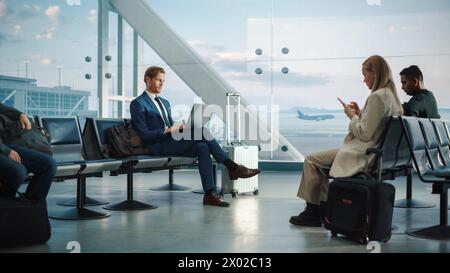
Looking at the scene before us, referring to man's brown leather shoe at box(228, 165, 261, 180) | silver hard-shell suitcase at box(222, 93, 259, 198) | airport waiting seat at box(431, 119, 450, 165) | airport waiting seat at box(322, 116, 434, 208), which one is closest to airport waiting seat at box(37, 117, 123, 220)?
man's brown leather shoe at box(228, 165, 261, 180)

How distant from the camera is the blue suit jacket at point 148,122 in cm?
524

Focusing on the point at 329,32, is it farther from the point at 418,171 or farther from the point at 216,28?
the point at 418,171

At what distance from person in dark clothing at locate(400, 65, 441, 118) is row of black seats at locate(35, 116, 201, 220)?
228 cm

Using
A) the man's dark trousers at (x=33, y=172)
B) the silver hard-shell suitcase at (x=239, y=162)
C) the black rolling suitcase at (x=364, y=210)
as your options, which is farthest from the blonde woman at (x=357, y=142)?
the man's dark trousers at (x=33, y=172)

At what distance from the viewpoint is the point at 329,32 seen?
8547 mm

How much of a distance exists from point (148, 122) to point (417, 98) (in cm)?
256

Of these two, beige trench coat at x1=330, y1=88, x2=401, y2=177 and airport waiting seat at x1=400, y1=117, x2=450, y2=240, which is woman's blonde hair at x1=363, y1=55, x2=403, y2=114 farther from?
airport waiting seat at x1=400, y1=117, x2=450, y2=240

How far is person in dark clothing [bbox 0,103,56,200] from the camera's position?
10.9 feet

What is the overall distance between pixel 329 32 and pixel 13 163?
623cm

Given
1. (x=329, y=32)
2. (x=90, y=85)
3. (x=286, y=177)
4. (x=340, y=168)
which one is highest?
(x=329, y=32)

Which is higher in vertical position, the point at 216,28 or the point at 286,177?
the point at 216,28

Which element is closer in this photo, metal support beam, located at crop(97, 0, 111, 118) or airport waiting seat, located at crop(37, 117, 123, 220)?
airport waiting seat, located at crop(37, 117, 123, 220)

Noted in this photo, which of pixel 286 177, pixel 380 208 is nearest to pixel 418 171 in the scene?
pixel 380 208

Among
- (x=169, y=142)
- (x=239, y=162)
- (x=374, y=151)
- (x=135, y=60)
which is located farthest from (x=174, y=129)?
(x=135, y=60)
